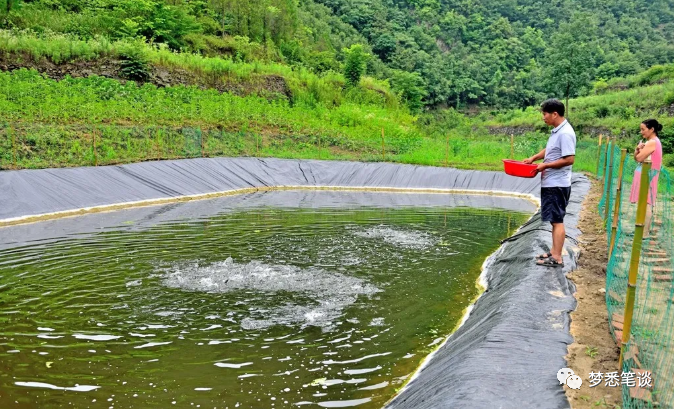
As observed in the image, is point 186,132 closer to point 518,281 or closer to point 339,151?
point 339,151

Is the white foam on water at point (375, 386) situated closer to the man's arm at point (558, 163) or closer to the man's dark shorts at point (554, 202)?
the man's dark shorts at point (554, 202)

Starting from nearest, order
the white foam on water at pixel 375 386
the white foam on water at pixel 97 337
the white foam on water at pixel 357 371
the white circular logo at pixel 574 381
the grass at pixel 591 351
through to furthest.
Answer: the white circular logo at pixel 574 381 → the grass at pixel 591 351 → the white foam on water at pixel 375 386 → the white foam on water at pixel 357 371 → the white foam on water at pixel 97 337

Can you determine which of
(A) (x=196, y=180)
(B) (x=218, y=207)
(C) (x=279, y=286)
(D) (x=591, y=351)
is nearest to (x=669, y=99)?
(A) (x=196, y=180)

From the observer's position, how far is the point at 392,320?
18.2 feet

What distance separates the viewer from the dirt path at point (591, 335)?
313 cm

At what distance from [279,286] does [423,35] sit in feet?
173

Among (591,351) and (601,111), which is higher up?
(601,111)

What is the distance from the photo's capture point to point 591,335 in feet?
13.4

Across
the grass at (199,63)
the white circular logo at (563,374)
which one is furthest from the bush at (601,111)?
the white circular logo at (563,374)

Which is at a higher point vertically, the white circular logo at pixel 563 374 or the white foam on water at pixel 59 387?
the white circular logo at pixel 563 374

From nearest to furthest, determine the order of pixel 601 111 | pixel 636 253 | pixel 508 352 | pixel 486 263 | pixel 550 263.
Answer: pixel 636 253, pixel 508 352, pixel 550 263, pixel 486 263, pixel 601 111

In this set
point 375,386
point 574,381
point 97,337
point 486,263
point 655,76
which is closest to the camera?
point 574,381

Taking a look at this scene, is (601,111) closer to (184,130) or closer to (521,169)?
(184,130)

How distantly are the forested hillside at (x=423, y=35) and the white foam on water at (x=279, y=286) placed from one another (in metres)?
21.2
